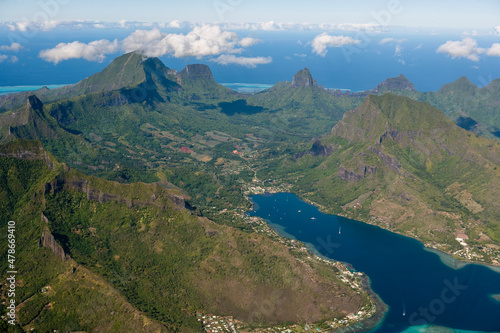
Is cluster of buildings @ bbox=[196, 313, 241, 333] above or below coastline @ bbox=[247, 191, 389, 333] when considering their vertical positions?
above

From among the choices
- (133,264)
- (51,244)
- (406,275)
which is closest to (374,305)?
(406,275)

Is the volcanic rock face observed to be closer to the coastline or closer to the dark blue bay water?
the coastline

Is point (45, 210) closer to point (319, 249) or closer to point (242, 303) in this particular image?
point (242, 303)

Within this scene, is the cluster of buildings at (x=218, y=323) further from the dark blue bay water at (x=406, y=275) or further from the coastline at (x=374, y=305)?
the dark blue bay water at (x=406, y=275)

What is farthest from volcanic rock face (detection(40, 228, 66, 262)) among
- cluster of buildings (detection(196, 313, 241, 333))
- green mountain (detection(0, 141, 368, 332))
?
cluster of buildings (detection(196, 313, 241, 333))

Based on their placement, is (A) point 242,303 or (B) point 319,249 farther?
(B) point 319,249

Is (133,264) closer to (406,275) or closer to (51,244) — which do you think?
(51,244)

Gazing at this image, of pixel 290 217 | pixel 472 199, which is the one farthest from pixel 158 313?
pixel 472 199
